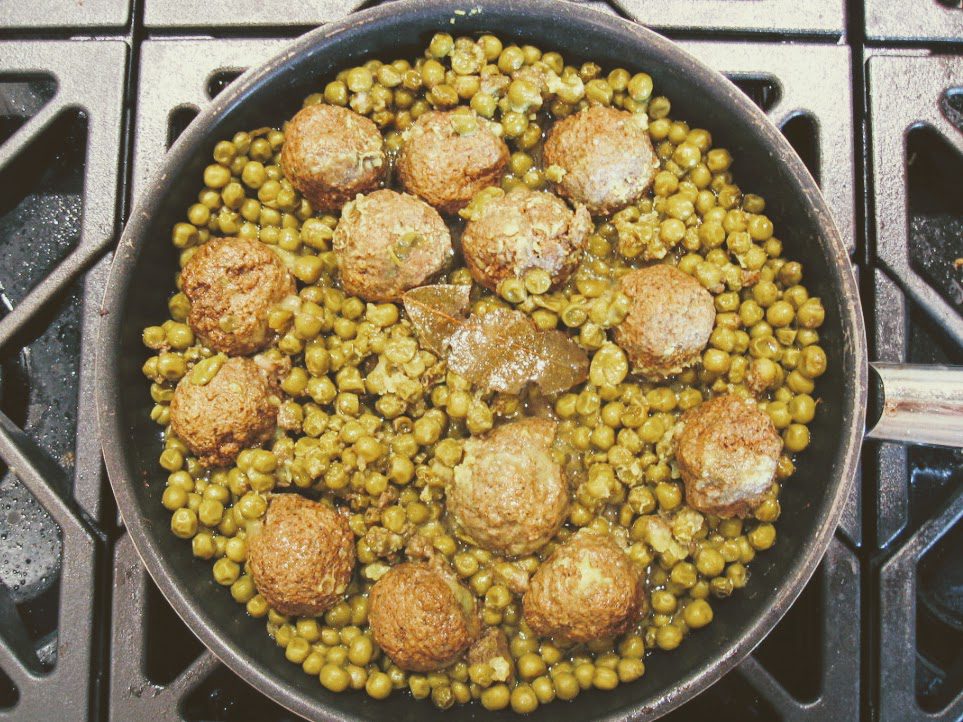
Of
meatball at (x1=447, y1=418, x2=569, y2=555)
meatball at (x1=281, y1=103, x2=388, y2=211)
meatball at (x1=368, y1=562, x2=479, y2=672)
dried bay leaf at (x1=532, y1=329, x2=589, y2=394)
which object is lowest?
meatball at (x1=368, y1=562, x2=479, y2=672)

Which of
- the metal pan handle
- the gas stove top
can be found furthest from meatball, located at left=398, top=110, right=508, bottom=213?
the metal pan handle

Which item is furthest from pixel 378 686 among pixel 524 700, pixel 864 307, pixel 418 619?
pixel 864 307

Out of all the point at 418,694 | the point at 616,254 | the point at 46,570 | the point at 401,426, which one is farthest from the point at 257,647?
the point at 616,254

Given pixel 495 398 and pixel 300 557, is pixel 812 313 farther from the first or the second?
pixel 300 557

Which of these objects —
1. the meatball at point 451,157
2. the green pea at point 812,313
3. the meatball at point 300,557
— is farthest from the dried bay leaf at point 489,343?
the green pea at point 812,313

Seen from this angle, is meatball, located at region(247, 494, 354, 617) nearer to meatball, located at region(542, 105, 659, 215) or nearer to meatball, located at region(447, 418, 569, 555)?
meatball, located at region(447, 418, 569, 555)

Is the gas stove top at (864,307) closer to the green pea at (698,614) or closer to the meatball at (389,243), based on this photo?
the green pea at (698,614)
